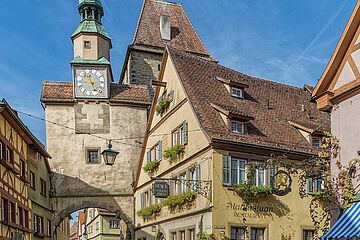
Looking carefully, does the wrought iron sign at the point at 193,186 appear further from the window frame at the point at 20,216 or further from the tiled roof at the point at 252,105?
the window frame at the point at 20,216

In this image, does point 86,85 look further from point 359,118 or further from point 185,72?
point 359,118

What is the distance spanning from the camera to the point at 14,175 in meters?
20.6

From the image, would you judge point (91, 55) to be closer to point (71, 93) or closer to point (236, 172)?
point (71, 93)

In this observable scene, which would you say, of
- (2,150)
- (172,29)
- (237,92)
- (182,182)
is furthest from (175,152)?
(172,29)

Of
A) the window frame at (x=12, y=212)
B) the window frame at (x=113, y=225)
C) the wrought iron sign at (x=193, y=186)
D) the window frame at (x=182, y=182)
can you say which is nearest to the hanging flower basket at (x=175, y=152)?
the window frame at (x=182, y=182)

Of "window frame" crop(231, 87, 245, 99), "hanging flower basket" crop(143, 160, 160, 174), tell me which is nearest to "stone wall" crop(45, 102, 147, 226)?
"hanging flower basket" crop(143, 160, 160, 174)

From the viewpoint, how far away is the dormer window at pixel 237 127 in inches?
747

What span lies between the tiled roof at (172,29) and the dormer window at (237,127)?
1980 cm

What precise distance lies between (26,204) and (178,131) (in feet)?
26.2

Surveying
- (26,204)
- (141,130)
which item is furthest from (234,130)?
(141,130)

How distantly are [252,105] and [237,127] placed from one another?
282 centimetres

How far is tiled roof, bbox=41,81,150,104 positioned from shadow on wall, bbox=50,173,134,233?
461cm

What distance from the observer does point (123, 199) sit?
98.0 ft

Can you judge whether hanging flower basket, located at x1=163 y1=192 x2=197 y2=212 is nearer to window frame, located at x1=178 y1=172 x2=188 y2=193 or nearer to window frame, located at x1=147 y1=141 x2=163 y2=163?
window frame, located at x1=178 y1=172 x2=188 y2=193
